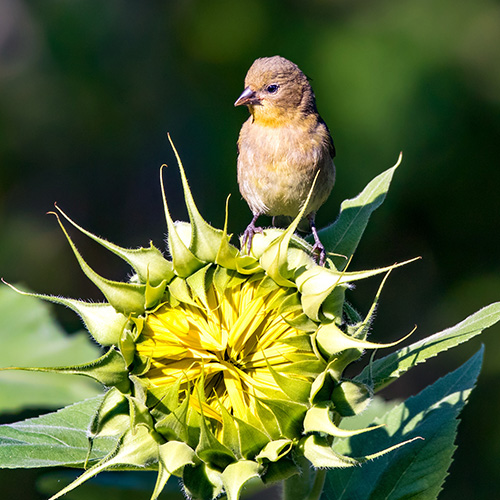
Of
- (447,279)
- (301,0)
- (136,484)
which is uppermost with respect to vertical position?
(301,0)

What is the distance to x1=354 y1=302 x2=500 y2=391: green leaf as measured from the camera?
6.45 ft

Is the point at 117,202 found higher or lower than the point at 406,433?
lower

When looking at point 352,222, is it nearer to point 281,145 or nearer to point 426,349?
point 426,349

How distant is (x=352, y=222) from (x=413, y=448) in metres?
0.67

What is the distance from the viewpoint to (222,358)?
2.01m

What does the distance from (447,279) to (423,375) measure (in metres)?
0.75

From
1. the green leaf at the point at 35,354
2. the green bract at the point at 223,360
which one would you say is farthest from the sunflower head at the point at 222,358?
the green leaf at the point at 35,354

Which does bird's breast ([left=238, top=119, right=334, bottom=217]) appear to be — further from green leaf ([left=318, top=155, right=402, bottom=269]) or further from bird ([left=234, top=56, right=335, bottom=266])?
green leaf ([left=318, top=155, right=402, bottom=269])

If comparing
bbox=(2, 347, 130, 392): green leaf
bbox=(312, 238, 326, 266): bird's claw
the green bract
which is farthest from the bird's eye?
bbox=(2, 347, 130, 392): green leaf

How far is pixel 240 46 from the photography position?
5.82m

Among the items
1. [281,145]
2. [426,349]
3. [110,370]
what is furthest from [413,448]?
[281,145]

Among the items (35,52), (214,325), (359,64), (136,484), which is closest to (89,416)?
(214,325)

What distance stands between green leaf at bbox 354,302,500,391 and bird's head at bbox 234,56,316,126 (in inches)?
58.9

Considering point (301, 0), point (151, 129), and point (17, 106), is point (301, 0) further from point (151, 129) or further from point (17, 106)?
point (17, 106)
